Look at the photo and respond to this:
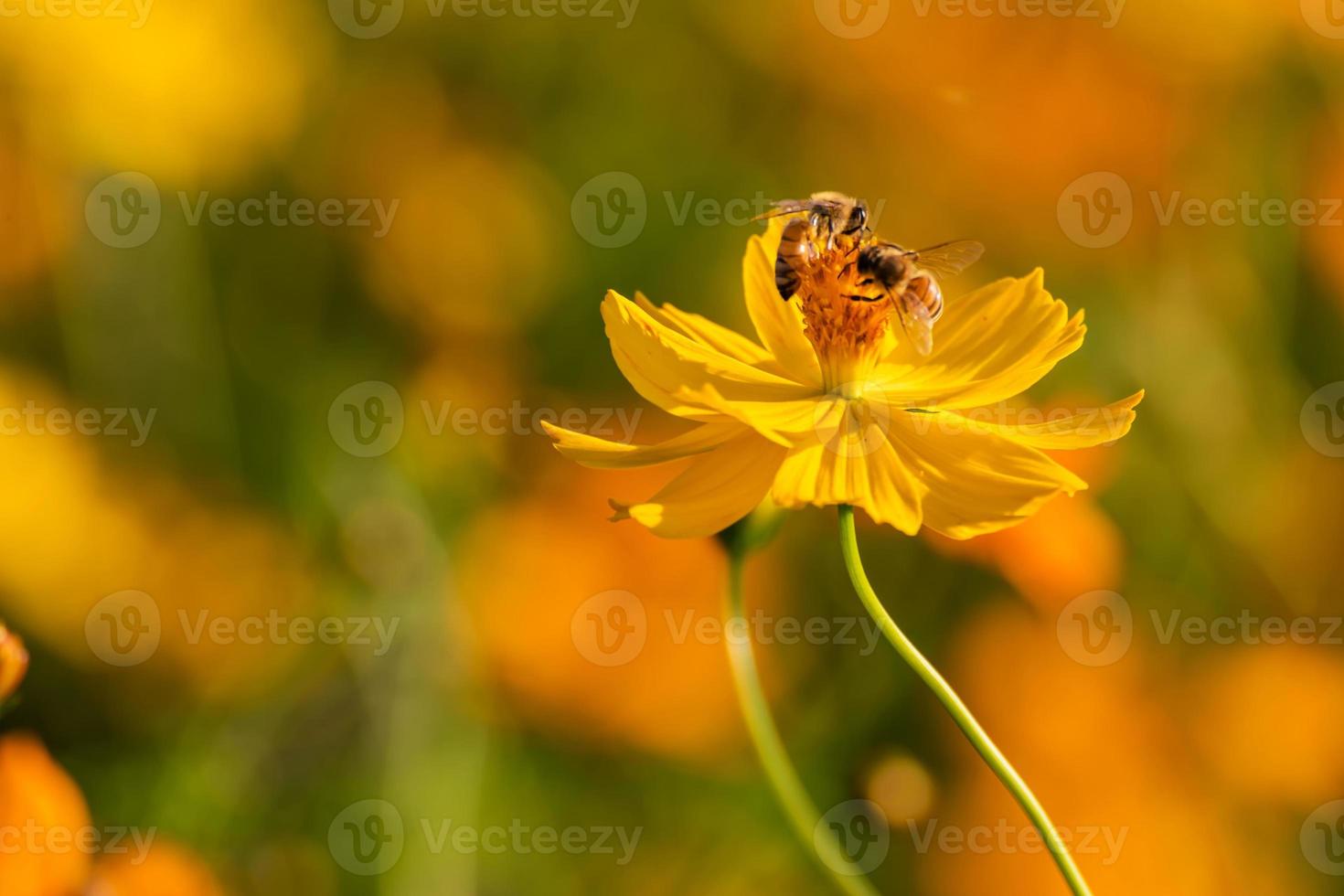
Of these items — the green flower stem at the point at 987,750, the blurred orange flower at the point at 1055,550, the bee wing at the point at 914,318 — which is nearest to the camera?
the green flower stem at the point at 987,750

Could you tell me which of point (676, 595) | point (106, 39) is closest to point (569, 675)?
point (676, 595)

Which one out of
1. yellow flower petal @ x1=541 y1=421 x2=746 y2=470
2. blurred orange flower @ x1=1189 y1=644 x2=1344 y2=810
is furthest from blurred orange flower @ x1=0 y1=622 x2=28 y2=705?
blurred orange flower @ x1=1189 y1=644 x2=1344 y2=810

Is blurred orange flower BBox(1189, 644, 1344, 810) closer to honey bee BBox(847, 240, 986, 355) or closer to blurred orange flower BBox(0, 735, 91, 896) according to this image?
honey bee BBox(847, 240, 986, 355)

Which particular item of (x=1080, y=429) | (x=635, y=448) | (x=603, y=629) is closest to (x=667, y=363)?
(x=635, y=448)

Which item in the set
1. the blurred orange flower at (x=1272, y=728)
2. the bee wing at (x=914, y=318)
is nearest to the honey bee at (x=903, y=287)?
the bee wing at (x=914, y=318)

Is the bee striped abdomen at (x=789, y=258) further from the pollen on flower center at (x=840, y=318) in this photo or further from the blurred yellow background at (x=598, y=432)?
the blurred yellow background at (x=598, y=432)

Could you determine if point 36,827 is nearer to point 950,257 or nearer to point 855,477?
point 855,477

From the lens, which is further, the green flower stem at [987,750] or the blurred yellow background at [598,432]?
the blurred yellow background at [598,432]
